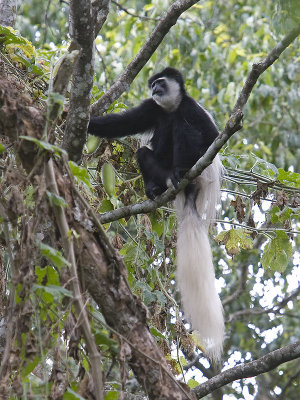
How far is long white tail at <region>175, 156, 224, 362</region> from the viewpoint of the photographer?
2.47m

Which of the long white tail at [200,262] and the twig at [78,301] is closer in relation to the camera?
the twig at [78,301]

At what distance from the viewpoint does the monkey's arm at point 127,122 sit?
117 inches

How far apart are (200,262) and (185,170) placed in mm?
593

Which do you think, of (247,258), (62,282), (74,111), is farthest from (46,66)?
(247,258)

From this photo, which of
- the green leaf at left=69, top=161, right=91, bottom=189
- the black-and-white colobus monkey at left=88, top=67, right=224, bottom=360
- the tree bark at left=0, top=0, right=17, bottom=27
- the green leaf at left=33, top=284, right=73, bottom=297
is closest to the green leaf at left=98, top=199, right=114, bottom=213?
the black-and-white colobus monkey at left=88, top=67, right=224, bottom=360

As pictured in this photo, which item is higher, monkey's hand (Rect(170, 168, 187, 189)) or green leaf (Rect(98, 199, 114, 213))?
monkey's hand (Rect(170, 168, 187, 189))

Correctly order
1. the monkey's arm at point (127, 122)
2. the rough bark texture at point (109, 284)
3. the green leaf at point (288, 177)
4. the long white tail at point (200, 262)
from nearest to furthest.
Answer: the rough bark texture at point (109, 284)
the long white tail at point (200, 262)
the green leaf at point (288, 177)
the monkey's arm at point (127, 122)

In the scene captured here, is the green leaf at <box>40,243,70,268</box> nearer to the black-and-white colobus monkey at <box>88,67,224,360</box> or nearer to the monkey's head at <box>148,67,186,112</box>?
the black-and-white colobus monkey at <box>88,67,224,360</box>

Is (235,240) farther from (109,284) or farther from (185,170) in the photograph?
(109,284)

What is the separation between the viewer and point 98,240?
59.2 inches

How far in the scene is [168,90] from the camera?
357 centimetres

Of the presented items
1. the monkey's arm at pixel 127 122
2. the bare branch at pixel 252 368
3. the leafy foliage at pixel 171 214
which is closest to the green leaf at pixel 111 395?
the leafy foliage at pixel 171 214

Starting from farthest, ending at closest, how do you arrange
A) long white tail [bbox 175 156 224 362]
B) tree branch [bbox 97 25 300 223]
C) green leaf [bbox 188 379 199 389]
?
long white tail [bbox 175 156 224 362] → green leaf [bbox 188 379 199 389] → tree branch [bbox 97 25 300 223]

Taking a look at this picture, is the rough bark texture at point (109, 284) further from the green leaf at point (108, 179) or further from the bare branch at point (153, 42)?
the bare branch at point (153, 42)
